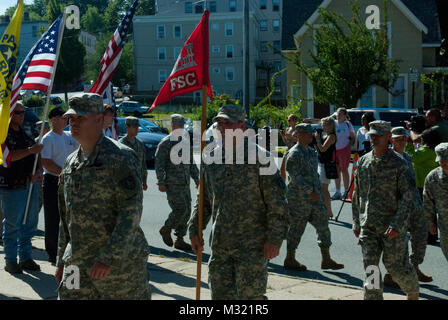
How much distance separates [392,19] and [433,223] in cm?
3207

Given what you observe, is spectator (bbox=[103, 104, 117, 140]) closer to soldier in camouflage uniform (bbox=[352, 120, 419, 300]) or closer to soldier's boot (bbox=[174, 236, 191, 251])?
soldier's boot (bbox=[174, 236, 191, 251])

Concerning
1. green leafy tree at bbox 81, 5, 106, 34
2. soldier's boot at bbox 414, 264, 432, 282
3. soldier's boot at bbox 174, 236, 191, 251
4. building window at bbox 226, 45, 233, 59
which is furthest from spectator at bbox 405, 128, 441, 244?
green leafy tree at bbox 81, 5, 106, 34

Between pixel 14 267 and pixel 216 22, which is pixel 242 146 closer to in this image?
pixel 14 267

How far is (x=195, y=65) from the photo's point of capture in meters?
6.44

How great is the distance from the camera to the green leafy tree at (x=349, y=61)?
29609mm

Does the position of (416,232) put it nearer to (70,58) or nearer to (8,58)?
(8,58)

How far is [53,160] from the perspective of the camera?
→ 849 centimetres

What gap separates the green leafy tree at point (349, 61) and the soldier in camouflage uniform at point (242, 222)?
81.8ft

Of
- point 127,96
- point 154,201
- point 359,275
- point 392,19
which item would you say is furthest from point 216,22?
point 359,275

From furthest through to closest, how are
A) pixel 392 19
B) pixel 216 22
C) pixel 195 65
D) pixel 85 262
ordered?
pixel 216 22, pixel 392 19, pixel 195 65, pixel 85 262

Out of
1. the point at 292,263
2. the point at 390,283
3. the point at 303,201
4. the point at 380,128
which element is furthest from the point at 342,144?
the point at 380,128

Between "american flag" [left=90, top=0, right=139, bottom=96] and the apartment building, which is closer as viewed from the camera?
"american flag" [left=90, top=0, right=139, bottom=96]

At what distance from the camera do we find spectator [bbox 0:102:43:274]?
810 centimetres

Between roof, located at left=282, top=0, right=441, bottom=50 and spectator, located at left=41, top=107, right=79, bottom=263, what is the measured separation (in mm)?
30897
